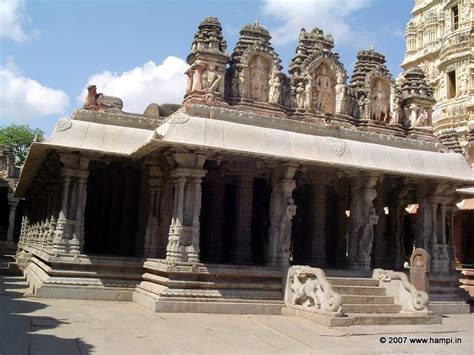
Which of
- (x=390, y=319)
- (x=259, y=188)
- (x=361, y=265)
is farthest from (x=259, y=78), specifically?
(x=390, y=319)

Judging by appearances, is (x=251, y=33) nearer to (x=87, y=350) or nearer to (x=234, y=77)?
(x=234, y=77)

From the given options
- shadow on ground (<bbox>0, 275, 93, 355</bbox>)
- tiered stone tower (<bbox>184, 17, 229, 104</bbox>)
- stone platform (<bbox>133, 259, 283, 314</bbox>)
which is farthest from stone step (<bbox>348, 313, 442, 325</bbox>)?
tiered stone tower (<bbox>184, 17, 229, 104</bbox>)

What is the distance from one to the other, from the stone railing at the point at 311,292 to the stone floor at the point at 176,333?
442mm

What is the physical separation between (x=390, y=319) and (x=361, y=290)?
129cm

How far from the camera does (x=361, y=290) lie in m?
12.4

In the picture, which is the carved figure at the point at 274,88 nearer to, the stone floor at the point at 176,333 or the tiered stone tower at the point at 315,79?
the tiered stone tower at the point at 315,79

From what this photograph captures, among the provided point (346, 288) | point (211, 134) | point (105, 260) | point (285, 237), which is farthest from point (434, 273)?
point (105, 260)

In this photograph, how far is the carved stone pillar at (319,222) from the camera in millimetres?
14836

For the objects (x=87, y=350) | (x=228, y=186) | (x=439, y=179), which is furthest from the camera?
(x=228, y=186)

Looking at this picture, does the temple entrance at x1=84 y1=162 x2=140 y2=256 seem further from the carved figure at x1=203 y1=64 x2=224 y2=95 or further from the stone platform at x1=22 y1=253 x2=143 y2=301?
the carved figure at x1=203 y1=64 x2=224 y2=95

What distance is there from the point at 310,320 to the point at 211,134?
4.24 meters

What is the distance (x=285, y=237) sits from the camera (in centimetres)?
1253

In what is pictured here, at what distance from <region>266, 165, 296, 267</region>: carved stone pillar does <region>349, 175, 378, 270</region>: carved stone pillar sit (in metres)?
2.09

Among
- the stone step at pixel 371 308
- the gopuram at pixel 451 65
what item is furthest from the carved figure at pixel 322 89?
the gopuram at pixel 451 65
